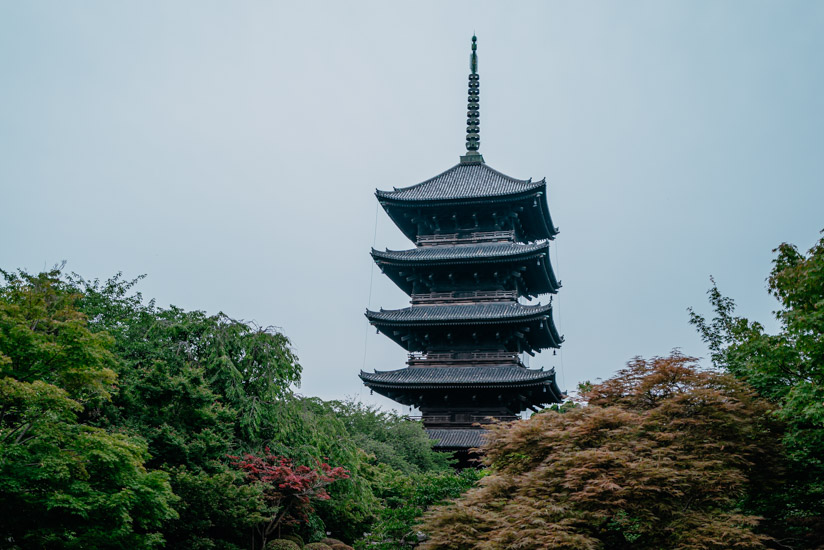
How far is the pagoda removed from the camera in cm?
2681

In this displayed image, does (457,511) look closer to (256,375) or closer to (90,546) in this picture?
(90,546)

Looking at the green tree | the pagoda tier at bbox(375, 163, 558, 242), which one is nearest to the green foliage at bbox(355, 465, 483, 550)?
the green tree

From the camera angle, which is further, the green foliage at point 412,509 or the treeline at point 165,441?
the green foliage at point 412,509

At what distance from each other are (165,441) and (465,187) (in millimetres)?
19495

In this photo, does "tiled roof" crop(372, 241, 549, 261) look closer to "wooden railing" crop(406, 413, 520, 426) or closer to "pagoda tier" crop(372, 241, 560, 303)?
"pagoda tier" crop(372, 241, 560, 303)

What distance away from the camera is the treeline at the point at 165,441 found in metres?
11.4

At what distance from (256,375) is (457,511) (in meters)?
7.63

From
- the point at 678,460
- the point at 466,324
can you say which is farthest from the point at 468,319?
the point at 678,460

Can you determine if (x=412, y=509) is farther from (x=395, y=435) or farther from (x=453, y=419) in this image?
(x=453, y=419)

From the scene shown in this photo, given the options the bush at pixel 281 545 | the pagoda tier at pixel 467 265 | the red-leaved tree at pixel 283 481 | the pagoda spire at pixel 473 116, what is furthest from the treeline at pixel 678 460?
the pagoda spire at pixel 473 116

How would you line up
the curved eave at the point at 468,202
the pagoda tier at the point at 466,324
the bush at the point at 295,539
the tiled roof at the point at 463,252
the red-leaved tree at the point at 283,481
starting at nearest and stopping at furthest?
1. the red-leaved tree at the point at 283,481
2. the bush at the point at 295,539
3. the pagoda tier at the point at 466,324
4. the tiled roof at the point at 463,252
5. the curved eave at the point at 468,202

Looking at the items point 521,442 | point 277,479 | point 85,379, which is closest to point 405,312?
point 277,479

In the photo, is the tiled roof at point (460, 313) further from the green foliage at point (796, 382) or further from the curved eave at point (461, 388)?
the green foliage at point (796, 382)

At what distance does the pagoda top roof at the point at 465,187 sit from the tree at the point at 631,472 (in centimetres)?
1646
